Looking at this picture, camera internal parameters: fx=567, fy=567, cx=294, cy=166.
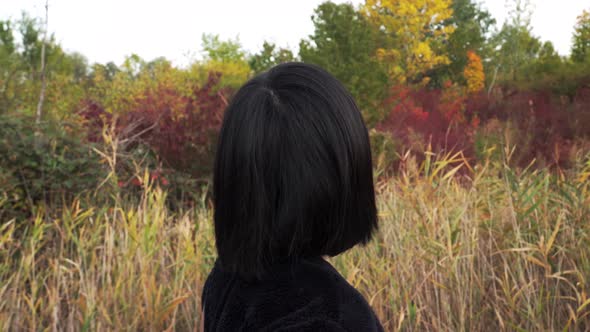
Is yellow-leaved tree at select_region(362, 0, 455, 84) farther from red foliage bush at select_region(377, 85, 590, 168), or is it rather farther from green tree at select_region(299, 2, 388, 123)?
green tree at select_region(299, 2, 388, 123)

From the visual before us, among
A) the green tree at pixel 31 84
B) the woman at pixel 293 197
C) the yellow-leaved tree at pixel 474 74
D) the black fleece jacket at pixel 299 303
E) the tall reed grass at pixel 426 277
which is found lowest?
the tall reed grass at pixel 426 277

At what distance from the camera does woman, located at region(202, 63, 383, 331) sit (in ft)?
3.17

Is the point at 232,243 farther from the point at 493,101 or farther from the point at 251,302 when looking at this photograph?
the point at 493,101

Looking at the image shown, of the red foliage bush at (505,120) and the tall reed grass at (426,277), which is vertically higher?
the red foliage bush at (505,120)

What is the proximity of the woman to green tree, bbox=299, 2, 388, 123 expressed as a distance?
29.5 feet

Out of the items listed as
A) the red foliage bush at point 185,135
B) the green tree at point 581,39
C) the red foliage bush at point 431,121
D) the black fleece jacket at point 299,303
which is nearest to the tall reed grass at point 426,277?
the black fleece jacket at point 299,303

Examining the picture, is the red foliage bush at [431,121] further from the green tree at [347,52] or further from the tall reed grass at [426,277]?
the tall reed grass at [426,277]

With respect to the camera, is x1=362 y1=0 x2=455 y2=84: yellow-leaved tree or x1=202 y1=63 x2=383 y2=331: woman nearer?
x1=202 y1=63 x2=383 y2=331: woman

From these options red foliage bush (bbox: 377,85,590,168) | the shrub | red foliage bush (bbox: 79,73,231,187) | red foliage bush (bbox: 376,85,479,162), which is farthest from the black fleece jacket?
red foliage bush (bbox: 377,85,590,168)

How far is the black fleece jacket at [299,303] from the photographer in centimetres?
95

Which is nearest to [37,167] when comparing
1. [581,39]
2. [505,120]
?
[505,120]

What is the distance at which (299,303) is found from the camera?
0.97 meters

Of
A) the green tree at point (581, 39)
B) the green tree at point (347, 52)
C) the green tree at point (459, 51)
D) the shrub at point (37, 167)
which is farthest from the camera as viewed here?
the green tree at point (459, 51)

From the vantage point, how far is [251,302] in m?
1.02
